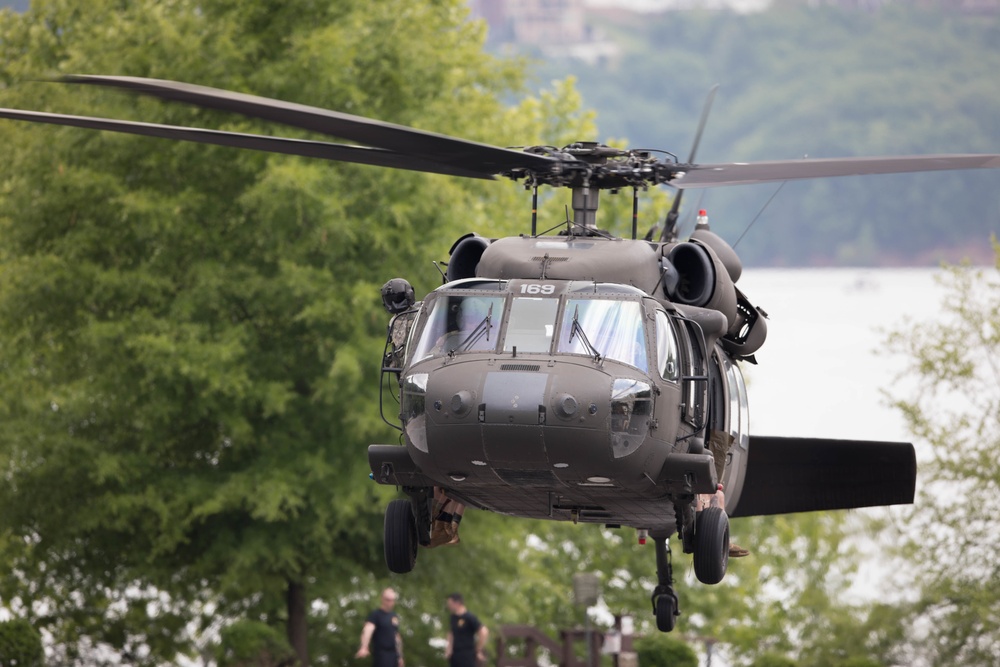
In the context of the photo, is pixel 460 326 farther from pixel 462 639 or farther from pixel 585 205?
Result: pixel 462 639

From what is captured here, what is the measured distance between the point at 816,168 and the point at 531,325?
141 inches

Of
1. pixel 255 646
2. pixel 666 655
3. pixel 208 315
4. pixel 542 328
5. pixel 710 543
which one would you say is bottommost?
pixel 666 655

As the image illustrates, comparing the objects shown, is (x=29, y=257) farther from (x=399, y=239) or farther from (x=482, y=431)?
(x=482, y=431)

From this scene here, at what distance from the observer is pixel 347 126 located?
1177cm

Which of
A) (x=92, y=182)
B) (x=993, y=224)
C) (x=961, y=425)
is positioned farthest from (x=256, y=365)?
(x=993, y=224)

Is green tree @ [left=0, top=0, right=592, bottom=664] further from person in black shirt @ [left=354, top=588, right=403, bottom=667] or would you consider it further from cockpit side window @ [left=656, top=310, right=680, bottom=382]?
cockpit side window @ [left=656, top=310, right=680, bottom=382]

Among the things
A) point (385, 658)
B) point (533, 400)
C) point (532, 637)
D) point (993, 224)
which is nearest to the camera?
point (533, 400)

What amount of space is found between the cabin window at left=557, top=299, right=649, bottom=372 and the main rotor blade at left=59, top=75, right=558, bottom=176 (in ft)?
4.63

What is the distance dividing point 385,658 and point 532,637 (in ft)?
17.3

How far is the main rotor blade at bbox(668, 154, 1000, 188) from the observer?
13.6 meters

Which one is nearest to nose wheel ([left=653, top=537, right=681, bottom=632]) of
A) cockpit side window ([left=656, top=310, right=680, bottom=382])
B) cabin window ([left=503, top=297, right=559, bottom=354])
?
cockpit side window ([left=656, top=310, right=680, bottom=382])

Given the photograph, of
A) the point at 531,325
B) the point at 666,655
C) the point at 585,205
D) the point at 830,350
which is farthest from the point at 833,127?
the point at 531,325

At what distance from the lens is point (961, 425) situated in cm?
3303

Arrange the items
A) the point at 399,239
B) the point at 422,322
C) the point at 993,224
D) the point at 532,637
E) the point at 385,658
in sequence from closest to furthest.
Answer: the point at 422,322
the point at 385,658
the point at 532,637
the point at 399,239
the point at 993,224
